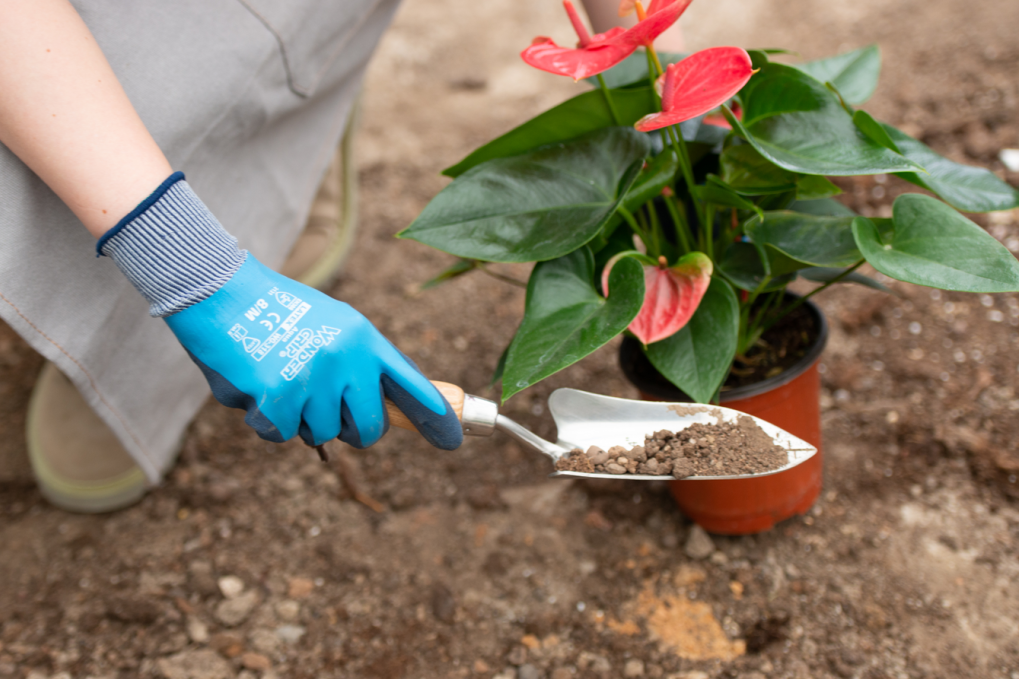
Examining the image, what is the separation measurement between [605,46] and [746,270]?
0.35m

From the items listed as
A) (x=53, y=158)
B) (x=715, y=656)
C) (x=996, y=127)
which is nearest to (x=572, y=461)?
(x=715, y=656)

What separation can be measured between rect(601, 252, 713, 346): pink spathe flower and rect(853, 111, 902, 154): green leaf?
214mm

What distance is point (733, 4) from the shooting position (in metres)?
2.18

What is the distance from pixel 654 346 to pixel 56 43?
29.4 inches

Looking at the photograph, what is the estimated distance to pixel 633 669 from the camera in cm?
90

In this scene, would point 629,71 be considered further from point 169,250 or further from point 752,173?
point 169,250

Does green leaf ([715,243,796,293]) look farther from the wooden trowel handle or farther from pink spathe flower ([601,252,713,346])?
the wooden trowel handle

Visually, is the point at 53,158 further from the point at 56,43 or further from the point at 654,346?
the point at 654,346

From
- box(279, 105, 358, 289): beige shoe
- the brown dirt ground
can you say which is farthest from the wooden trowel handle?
box(279, 105, 358, 289): beige shoe

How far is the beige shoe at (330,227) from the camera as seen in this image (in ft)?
5.24

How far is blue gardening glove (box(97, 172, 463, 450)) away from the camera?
74 cm

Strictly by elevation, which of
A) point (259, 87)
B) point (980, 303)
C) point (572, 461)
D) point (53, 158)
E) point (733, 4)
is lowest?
point (980, 303)

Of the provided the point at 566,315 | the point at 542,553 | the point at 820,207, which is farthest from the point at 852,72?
the point at 542,553

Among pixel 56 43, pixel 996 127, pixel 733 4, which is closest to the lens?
pixel 56 43
